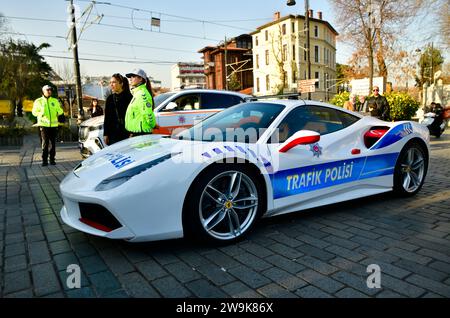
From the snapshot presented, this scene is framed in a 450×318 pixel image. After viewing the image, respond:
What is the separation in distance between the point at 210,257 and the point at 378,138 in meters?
2.65

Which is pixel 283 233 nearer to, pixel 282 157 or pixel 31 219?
pixel 282 157

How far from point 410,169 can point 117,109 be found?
165 inches

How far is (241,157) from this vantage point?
303 centimetres

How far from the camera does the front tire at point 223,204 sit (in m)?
2.80

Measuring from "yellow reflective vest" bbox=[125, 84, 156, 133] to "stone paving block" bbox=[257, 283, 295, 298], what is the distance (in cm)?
296

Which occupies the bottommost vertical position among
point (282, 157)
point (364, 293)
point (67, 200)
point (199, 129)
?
point (364, 293)

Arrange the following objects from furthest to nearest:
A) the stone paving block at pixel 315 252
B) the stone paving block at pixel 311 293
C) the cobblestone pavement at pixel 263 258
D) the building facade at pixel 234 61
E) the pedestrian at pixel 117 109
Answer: the building facade at pixel 234 61 < the pedestrian at pixel 117 109 < the stone paving block at pixel 315 252 < the cobblestone pavement at pixel 263 258 < the stone paving block at pixel 311 293

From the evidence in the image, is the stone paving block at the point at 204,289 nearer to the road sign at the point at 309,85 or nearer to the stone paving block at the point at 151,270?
the stone paving block at the point at 151,270

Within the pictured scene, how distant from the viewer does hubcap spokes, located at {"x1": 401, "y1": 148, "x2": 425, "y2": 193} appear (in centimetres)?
444

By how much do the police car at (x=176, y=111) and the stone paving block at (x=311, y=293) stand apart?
5135 mm

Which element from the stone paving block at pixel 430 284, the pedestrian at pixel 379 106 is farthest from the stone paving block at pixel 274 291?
the pedestrian at pixel 379 106

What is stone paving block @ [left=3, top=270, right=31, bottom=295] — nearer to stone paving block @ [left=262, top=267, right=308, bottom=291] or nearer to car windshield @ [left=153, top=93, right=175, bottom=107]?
stone paving block @ [left=262, top=267, right=308, bottom=291]

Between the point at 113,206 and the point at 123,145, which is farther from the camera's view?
the point at 123,145
